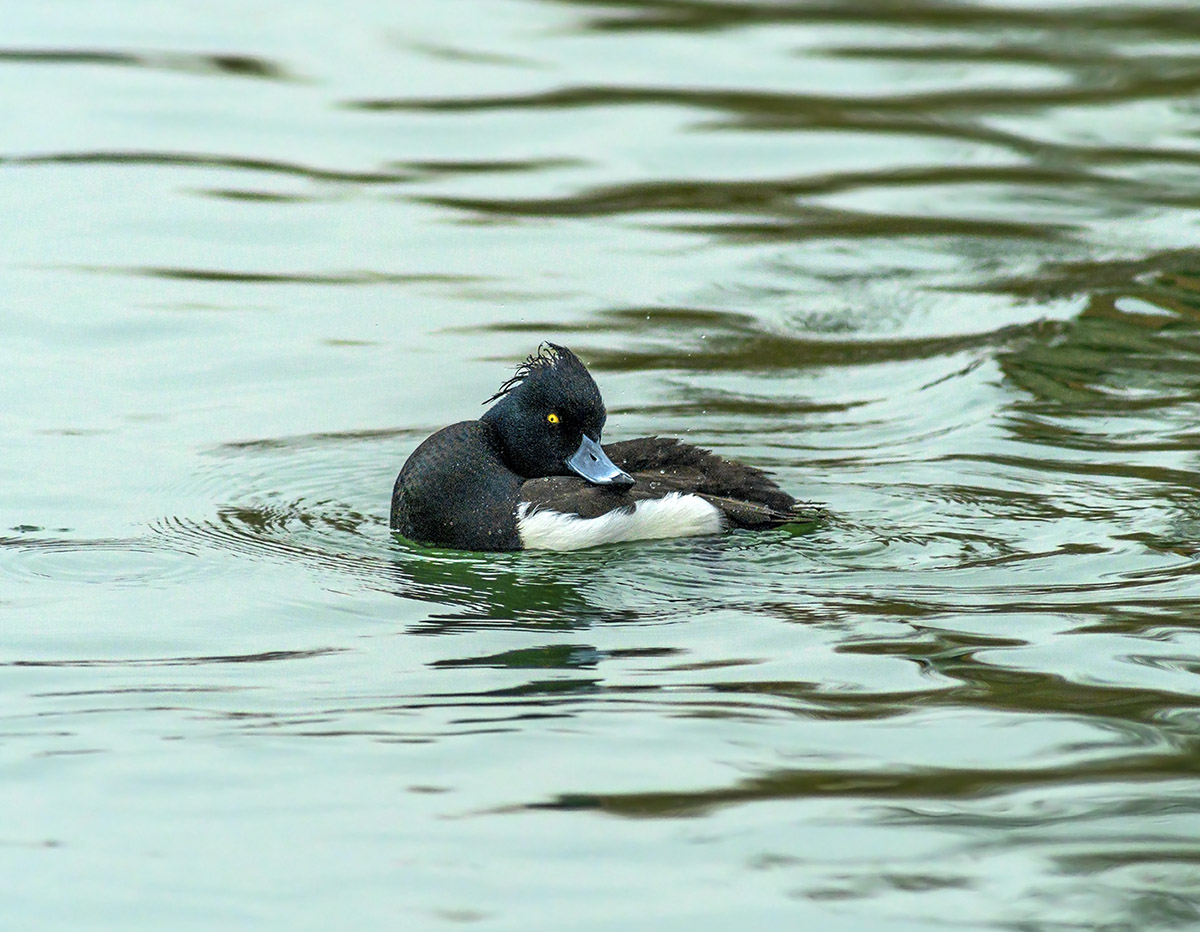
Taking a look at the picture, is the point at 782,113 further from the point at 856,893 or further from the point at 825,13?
the point at 856,893

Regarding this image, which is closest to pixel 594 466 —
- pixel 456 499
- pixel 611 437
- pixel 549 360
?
pixel 549 360

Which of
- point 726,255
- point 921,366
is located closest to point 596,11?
point 726,255

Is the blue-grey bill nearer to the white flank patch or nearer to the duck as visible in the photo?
the duck

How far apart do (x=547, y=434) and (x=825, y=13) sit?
35.4 ft

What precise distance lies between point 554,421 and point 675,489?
0.61 m

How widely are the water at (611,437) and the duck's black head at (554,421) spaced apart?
18.2 inches

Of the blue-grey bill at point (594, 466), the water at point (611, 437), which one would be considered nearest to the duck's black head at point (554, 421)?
the blue-grey bill at point (594, 466)

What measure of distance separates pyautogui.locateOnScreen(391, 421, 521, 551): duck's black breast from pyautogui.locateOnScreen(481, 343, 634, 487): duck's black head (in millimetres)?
152

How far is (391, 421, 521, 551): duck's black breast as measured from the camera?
8359 mm

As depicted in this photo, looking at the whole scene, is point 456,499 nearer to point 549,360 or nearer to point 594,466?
point 594,466

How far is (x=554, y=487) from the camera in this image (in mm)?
8516

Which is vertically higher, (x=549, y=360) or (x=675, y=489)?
(x=549, y=360)

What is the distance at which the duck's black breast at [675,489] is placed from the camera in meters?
8.35

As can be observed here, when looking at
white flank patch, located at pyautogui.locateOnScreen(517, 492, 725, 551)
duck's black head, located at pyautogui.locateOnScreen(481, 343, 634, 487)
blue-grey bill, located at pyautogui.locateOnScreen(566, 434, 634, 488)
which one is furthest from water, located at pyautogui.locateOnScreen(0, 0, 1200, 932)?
duck's black head, located at pyautogui.locateOnScreen(481, 343, 634, 487)
